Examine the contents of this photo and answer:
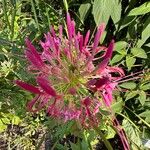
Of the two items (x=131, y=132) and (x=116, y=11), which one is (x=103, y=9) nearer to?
(x=116, y=11)

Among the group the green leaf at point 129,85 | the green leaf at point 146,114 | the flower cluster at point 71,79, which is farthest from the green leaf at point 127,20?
the flower cluster at point 71,79

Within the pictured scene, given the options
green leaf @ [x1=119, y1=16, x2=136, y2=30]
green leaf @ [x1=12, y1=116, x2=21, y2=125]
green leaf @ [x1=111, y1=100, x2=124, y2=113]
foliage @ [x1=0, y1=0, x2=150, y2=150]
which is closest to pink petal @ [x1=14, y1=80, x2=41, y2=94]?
foliage @ [x1=0, y1=0, x2=150, y2=150]

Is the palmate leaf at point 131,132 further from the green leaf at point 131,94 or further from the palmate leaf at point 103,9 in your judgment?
the palmate leaf at point 103,9

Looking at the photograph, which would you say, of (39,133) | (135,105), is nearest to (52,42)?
(135,105)

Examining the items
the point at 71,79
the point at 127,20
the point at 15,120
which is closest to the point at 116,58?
the point at 127,20

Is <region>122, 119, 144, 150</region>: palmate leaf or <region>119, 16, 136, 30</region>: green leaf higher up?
<region>119, 16, 136, 30</region>: green leaf

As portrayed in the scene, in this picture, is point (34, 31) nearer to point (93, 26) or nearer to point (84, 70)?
point (93, 26)

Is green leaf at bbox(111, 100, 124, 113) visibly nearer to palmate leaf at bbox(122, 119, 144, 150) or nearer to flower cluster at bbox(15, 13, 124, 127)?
palmate leaf at bbox(122, 119, 144, 150)

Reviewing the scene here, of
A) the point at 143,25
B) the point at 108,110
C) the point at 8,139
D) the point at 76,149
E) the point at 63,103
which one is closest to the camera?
the point at 63,103
